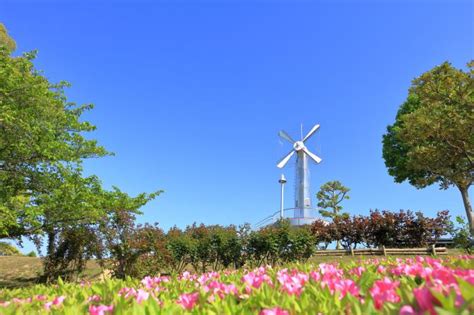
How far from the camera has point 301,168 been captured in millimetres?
52531

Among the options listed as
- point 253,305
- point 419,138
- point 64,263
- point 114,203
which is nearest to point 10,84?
point 114,203

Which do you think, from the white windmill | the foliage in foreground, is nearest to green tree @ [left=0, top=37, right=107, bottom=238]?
the foliage in foreground

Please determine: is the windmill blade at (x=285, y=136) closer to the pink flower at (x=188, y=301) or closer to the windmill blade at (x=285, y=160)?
the windmill blade at (x=285, y=160)

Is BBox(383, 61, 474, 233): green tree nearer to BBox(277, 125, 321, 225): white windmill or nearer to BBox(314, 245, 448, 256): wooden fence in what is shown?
BBox(314, 245, 448, 256): wooden fence

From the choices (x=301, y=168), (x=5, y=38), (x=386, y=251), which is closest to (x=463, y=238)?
(x=386, y=251)

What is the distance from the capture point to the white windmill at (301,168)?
158ft

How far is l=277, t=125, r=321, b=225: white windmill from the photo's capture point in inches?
1892

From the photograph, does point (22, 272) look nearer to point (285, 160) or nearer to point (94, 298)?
point (94, 298)

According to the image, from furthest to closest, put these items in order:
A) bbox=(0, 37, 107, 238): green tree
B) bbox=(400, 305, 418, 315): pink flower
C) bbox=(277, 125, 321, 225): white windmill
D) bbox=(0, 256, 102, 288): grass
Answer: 1. bbox=(277, 125, 321, 225): white windmill
2. bbox=(0, 256, 102, 288): grass
3. bbox=(0, 37, 107, 238): green tree
4. bbox=(400, 305, 418, 315): pink flower

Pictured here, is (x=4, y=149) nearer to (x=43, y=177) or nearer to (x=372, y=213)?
(x=43, y=177)

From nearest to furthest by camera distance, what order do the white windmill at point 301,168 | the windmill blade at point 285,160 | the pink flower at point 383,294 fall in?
the pink flower at point 383,294
the white windmill at point 301,168
the windmill blade at point 285,160

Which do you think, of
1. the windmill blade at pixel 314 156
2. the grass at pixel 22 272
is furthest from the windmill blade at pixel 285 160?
the grass at pixel 22 272

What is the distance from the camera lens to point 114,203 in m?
15.2

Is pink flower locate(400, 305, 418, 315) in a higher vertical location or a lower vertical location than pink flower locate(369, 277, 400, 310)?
lower
